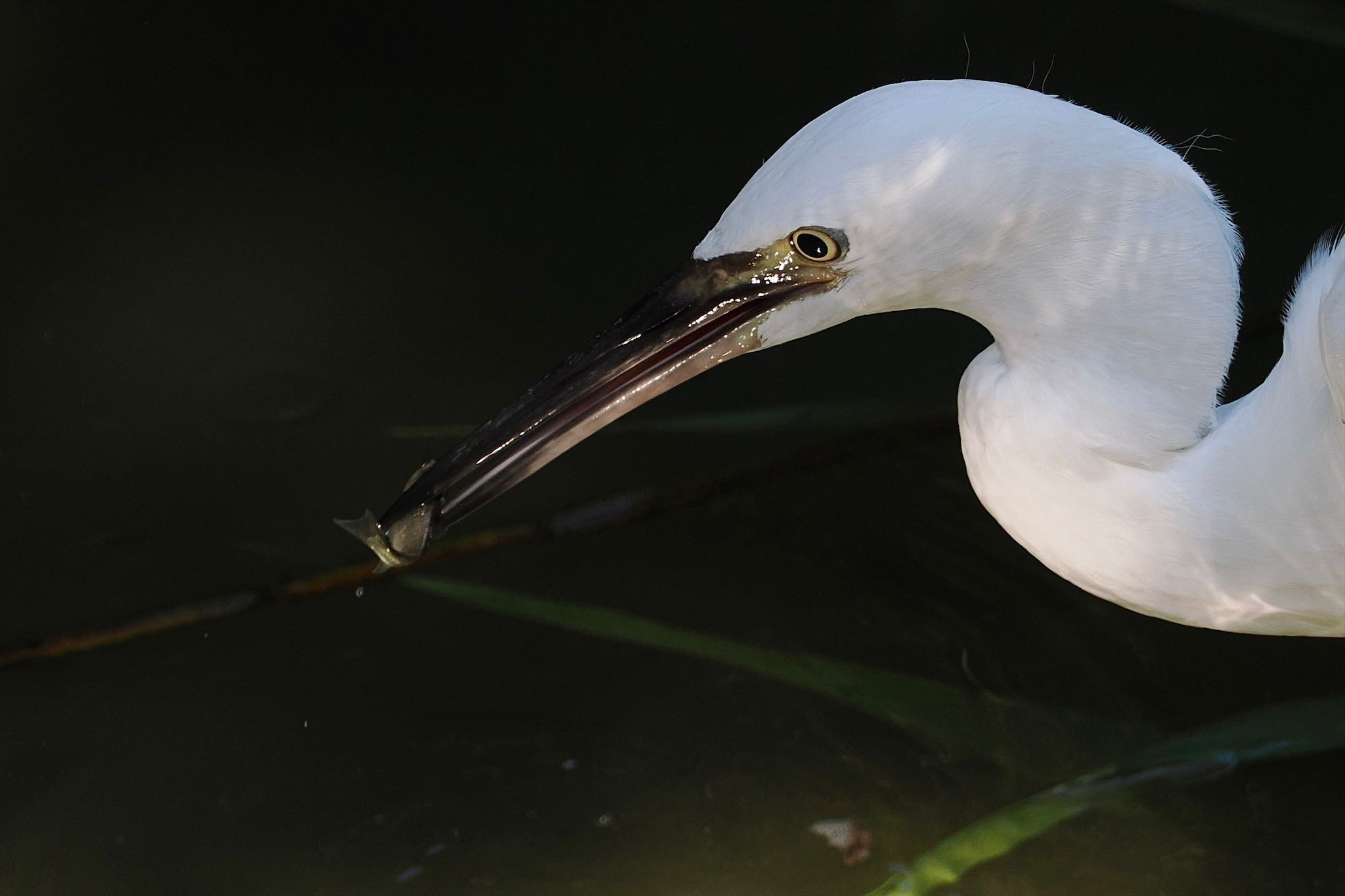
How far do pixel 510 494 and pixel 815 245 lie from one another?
3.96 feet

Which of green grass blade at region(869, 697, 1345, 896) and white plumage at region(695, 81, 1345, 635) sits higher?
white plumage at region(695, 81, 1345, 635)

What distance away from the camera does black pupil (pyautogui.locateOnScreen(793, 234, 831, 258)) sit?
131 cm

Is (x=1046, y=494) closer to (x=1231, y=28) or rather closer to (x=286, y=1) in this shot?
(x=1231, y=28)

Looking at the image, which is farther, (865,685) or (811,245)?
(865,685)

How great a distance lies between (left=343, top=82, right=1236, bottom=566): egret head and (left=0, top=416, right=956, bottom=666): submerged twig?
36.9 inches

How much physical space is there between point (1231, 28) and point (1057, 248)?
221cm

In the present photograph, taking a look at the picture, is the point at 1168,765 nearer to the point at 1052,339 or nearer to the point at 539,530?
the point at 1052,339

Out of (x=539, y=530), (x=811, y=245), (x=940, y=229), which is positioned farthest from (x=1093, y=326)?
(x=539, y=530)

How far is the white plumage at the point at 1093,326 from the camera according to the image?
1.26m

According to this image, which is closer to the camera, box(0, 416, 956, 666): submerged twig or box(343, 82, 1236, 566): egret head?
box(343, 82, 1236, 566): egret head

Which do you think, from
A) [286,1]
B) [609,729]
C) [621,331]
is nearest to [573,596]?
[609,729]

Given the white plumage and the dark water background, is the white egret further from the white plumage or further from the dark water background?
the dark water background

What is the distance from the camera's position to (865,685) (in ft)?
6.91

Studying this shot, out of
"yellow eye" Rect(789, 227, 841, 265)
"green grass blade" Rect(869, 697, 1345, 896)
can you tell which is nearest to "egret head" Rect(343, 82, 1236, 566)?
"yellow eye" Rect(789, 227, 841, 265)
